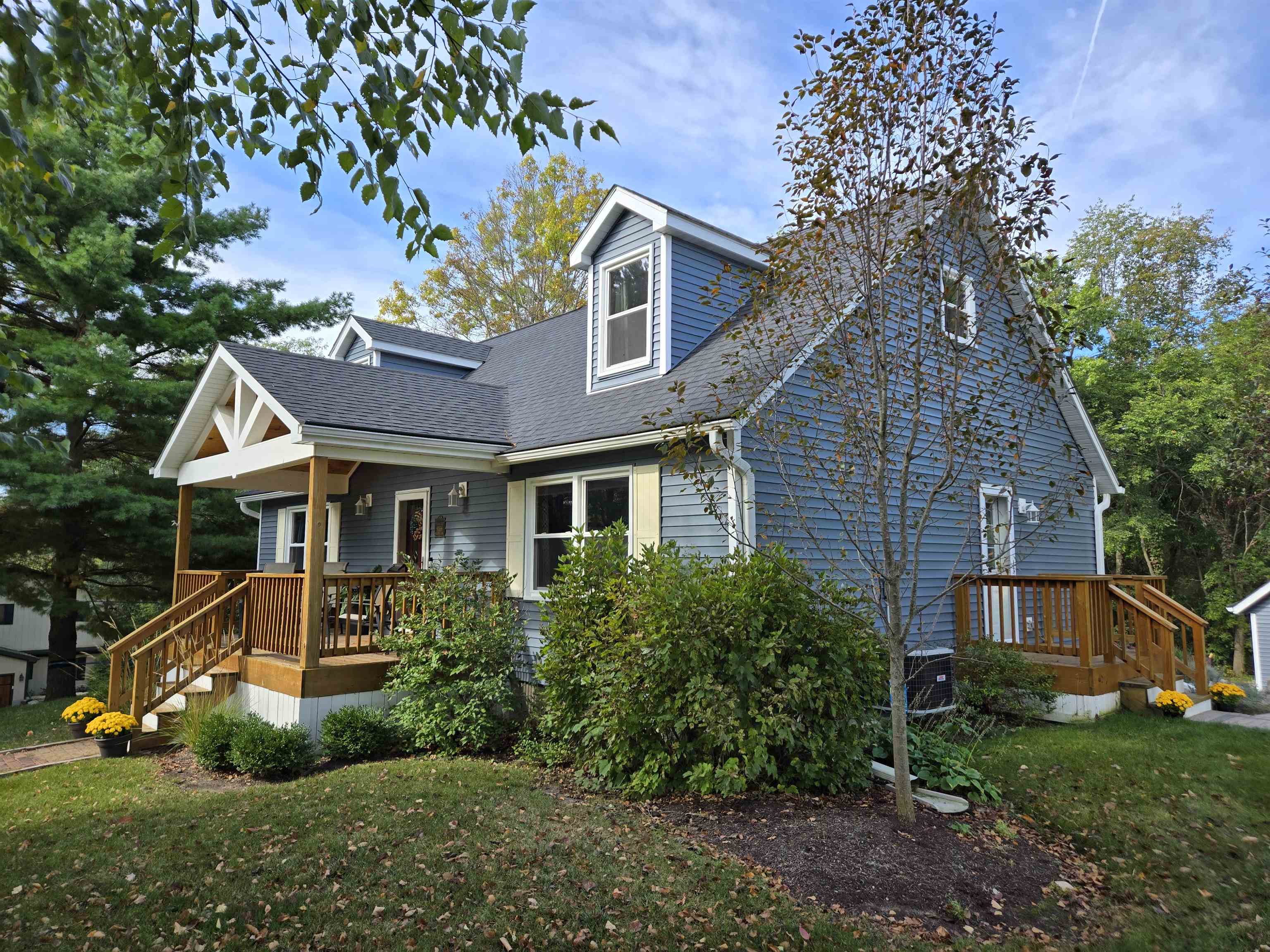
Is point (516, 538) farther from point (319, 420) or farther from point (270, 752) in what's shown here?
point (270, 752)

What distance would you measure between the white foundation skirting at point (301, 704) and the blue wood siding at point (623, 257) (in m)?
4.96

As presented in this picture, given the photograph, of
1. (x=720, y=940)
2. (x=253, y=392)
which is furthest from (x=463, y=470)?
(x=720, y=940)

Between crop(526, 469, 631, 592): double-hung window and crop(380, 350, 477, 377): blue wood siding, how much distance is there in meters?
6.00

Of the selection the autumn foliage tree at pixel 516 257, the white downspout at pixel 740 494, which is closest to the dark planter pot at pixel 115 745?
the white downspout at pixel 740 494

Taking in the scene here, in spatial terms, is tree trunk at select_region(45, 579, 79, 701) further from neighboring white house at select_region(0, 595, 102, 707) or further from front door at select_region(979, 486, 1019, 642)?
front door at select_region(979, 486, 1019, 642)

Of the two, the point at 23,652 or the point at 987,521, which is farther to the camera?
the point at 23,652

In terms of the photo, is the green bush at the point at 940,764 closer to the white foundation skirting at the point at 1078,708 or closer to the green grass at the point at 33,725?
the white foundation skirting at the point at 1078,708

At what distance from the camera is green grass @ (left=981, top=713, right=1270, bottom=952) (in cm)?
431

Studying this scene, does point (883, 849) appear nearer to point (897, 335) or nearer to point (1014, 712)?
point (897, 335)

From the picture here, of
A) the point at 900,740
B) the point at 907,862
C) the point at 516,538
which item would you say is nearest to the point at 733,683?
the point at 900,740

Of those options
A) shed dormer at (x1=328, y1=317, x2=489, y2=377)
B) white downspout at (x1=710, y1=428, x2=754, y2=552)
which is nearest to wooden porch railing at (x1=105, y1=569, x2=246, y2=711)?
shed dormer at (x1=328, y1=317, x2=489, y2=377)

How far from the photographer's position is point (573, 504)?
9.79 meters

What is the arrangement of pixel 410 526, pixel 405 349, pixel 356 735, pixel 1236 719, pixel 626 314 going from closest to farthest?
pixel 356 735 → pixel 1236 719 → pixel 626 314 → pixel 410 526 → pixel 405 349

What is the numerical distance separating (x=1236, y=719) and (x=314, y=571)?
10.6m
